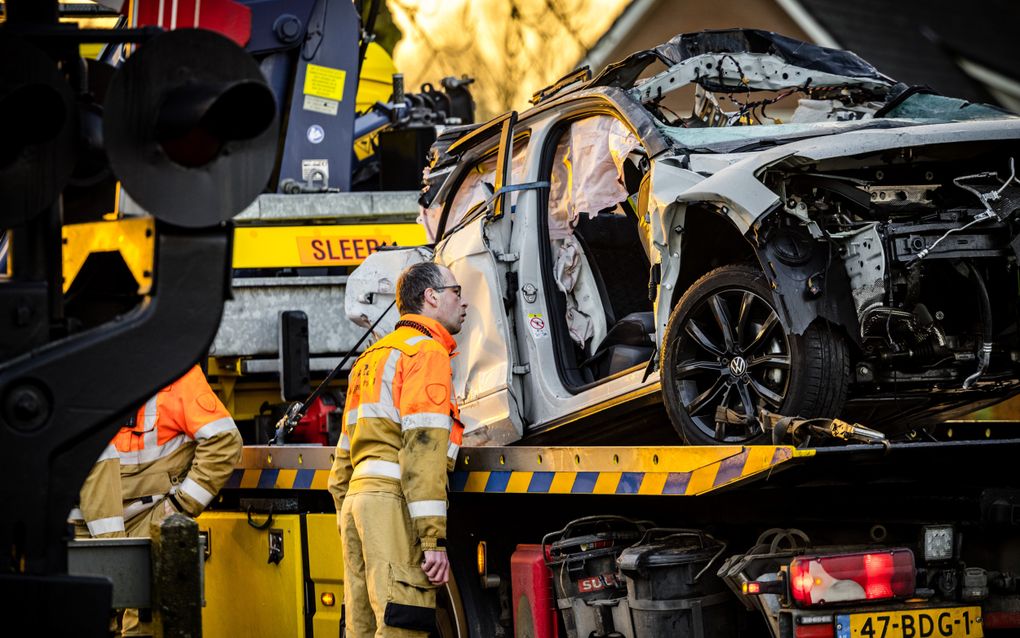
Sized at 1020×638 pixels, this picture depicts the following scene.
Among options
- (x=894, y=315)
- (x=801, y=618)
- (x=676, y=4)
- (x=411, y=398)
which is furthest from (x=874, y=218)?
(x=676, y=4)

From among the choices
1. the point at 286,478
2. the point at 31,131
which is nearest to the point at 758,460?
the point at 31,131

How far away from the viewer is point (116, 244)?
351 centimetres

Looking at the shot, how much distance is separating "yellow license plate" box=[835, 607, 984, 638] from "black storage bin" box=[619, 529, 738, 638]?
2.10 feet

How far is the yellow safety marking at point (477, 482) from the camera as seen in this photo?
6113mm

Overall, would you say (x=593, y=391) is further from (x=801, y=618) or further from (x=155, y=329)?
(x=155, y=329)

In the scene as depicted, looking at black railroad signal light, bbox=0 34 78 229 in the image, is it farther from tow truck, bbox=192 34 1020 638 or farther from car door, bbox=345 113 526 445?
car door, bbox=345 113 526 445

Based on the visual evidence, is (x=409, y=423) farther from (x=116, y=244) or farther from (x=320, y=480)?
(x=116, y=244)

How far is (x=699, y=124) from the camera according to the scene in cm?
707

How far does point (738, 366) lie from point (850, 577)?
0.95m

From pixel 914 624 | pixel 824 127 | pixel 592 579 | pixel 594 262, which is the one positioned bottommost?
pixel 914 624

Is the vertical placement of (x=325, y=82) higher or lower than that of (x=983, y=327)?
higher

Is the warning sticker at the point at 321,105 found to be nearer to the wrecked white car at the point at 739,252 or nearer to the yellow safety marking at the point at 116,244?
the wrecked white car at the point at 739,252

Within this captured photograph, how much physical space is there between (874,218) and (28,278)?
300 centimetres

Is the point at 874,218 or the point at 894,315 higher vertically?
the point at 874,218
